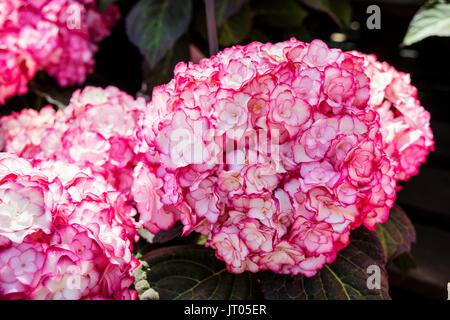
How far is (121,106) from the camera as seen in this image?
0.68m

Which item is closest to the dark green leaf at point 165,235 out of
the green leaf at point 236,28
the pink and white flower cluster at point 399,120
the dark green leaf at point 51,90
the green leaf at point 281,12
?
the pink and white flower cluster at point 399,120

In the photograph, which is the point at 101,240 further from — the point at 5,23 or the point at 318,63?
the point at 5,23

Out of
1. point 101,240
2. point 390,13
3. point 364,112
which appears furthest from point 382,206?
point 390,13

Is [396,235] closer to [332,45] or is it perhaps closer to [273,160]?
[273,160]

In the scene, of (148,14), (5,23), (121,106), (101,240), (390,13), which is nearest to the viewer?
(101,240)

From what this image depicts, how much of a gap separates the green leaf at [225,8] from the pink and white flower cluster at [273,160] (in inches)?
17.5

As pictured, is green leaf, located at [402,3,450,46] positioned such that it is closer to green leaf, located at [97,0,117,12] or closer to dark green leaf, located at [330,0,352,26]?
dark green leaf, located at [330,0,352,26]

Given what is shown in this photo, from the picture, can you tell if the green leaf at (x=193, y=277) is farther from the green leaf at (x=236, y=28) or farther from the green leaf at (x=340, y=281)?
the green leaf at (x=236, y=28)

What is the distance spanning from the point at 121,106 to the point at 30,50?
308 mm

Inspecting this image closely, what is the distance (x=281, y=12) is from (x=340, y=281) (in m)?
0.80

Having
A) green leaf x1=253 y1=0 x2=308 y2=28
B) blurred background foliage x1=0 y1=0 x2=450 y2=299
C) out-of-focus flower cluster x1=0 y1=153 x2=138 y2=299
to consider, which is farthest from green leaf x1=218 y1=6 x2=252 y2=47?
out-of-focus flower cluster x1=0 y1=153 x2=138 y2=299

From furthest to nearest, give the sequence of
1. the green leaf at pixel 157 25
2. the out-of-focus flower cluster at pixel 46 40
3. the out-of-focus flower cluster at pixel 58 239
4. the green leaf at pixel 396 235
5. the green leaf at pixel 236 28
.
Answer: the green leaf at pixel 236 28, the green leaf at pixel 157 25, the out-of-focus flower cluster at pixel 46 40, the green leaf at pixel 396 235, the out-of-focus flower cluster at pixel 58 239

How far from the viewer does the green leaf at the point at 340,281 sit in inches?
21.9
